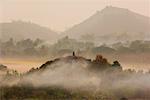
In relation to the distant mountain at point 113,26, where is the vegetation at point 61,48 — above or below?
below

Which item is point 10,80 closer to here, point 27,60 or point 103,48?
point 27,60

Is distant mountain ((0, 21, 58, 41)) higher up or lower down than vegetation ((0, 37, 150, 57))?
higher up

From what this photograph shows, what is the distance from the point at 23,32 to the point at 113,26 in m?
0.62

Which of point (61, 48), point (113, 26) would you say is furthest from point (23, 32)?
point (113, 26)

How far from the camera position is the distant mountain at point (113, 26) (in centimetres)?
306

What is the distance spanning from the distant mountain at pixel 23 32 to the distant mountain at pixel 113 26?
123 mm

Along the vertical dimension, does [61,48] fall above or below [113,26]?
below

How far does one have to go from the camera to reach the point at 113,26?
311 cm

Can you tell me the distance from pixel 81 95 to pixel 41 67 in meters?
0.33

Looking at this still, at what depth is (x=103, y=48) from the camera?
307 centimetres

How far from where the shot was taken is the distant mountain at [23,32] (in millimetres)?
3145

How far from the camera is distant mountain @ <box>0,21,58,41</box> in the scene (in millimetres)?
3145

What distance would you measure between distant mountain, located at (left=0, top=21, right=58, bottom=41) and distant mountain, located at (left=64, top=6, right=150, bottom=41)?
0.12 meters

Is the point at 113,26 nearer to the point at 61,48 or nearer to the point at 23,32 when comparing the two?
the point at 61,48
